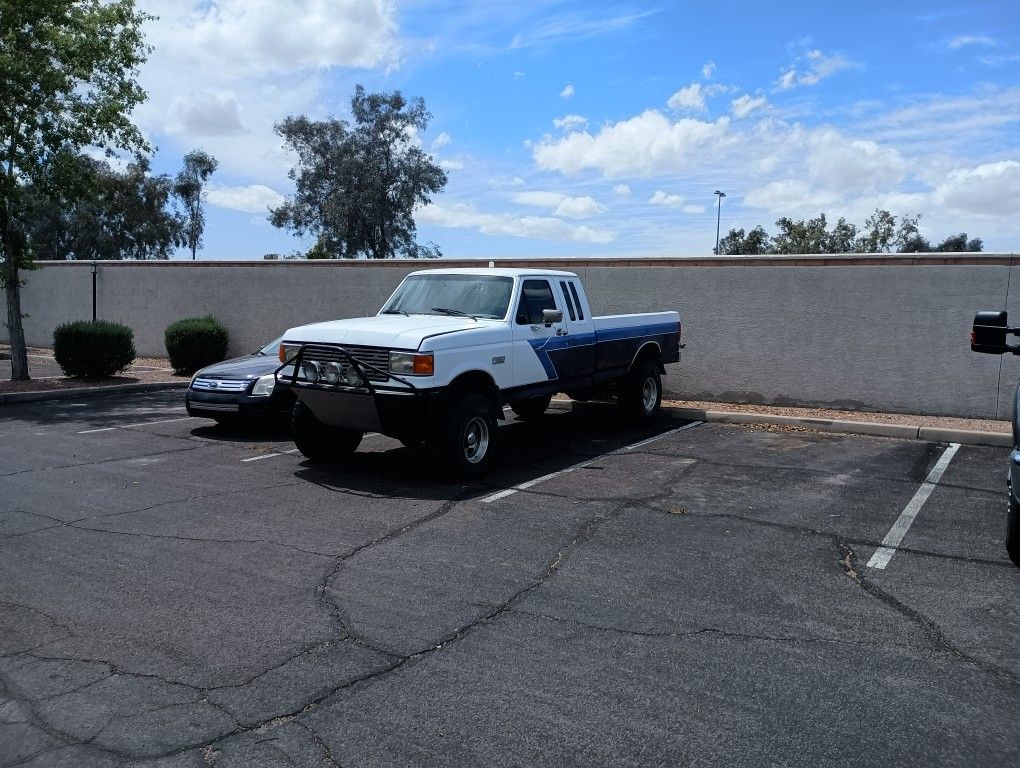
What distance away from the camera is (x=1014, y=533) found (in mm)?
6172

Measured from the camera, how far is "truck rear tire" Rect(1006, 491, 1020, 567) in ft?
20.0

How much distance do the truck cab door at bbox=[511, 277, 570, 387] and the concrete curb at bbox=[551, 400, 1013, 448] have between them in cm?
366

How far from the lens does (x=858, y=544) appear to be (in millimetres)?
6738

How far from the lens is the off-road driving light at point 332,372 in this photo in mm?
8359

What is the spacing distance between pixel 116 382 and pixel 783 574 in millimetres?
13976

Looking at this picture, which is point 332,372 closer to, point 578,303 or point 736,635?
point 578,303

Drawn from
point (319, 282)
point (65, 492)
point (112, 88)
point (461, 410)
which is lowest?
point (65, 492)

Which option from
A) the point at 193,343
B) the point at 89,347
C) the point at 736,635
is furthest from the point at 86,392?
the point at 736,635

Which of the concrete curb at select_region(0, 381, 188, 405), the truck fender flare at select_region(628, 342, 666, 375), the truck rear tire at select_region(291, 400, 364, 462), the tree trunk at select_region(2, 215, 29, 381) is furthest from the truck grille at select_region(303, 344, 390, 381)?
the tree trunk at select_region(2, 215, 29, 381)

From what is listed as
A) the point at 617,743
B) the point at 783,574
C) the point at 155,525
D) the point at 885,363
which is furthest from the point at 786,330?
the point at 617,743

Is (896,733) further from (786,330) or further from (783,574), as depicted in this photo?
(786,330)

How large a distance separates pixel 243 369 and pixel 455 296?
316 centimetres

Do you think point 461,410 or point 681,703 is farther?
point 461,410

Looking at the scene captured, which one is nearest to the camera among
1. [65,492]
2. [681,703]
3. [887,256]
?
[681,703]
